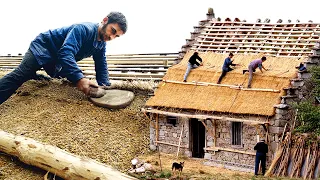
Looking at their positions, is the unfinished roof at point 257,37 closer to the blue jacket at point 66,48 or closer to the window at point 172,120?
the window at point 172,120

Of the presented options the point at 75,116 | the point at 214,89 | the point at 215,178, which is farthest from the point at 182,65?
the point at 215,178

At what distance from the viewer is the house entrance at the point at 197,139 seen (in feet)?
98.1

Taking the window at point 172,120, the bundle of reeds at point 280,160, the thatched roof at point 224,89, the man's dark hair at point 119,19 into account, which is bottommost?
the bundle of reeds at point 280,160

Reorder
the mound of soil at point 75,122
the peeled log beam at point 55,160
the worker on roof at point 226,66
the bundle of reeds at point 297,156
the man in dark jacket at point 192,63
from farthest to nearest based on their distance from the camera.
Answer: the man in dark jacket at point 192,63 → the worker on roof at point 226,66 → the mound of soil at point 75,122 → the bundle of reeds at point 297,156 → the peeled log beam at point 55,160

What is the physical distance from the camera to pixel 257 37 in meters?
31.5

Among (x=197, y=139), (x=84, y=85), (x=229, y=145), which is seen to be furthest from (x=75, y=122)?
(x=229, y=145)

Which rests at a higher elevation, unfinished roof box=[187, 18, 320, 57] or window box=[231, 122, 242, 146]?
unfinished roof box=[187, 18, 320, 57]

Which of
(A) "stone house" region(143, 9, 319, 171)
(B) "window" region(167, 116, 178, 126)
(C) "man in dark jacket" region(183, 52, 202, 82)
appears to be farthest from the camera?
(C) "man in dark jacket" region(183, 52, 202, 82)

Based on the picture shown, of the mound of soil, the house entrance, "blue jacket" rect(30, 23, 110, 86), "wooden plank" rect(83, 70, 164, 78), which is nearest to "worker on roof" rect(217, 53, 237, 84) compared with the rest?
the house entrance

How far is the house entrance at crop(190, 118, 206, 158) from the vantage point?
29.9m

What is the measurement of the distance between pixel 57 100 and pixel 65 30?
2.99 m

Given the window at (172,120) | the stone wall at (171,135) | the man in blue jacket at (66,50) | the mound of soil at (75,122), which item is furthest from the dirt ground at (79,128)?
the window at (172,120)

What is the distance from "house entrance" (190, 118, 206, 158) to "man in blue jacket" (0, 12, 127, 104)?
4652mm

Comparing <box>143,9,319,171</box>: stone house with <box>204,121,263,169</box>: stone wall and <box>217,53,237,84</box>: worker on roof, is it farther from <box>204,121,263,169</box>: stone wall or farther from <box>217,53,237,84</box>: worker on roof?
<box>217,53,237,84</box>: worker on roof
